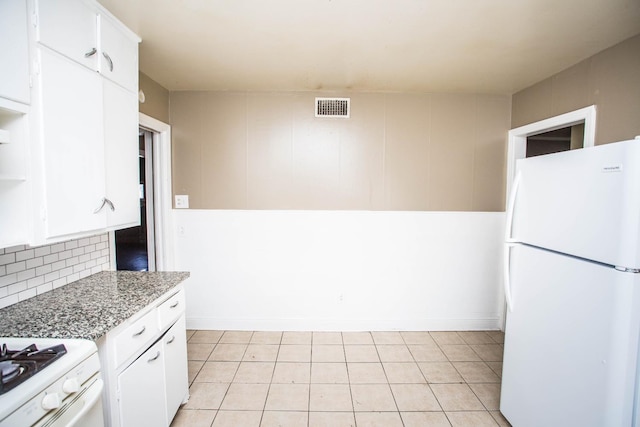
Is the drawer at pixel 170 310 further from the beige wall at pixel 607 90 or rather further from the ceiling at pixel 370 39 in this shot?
the beige wall at pixel 607 90

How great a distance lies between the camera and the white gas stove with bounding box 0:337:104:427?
74 cm

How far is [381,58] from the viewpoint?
1.95 meters

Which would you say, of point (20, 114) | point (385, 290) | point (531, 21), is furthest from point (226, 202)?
point (531, 21)

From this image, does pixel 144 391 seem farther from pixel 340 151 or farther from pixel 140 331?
pixel 340 151

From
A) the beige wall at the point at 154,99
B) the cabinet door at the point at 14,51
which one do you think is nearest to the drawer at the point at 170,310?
the cabinet door at the point at 14,51

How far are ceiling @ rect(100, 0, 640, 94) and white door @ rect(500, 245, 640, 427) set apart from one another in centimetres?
138

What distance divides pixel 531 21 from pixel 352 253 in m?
2.16

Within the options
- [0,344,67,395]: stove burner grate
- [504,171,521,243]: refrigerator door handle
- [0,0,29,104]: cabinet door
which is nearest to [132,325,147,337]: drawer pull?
[0,344,67,395]: stove burner grate

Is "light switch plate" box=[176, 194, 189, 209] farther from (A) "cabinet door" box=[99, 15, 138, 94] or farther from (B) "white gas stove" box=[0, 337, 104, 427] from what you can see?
(B) "white gas stove" box=[0, 337, 104, 427]

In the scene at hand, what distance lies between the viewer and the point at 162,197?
8.39 feet

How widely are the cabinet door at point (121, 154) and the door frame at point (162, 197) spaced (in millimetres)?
922

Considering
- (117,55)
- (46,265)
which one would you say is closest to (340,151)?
(117,55)

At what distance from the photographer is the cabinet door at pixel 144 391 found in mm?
1172

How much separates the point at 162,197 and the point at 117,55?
1369mm
